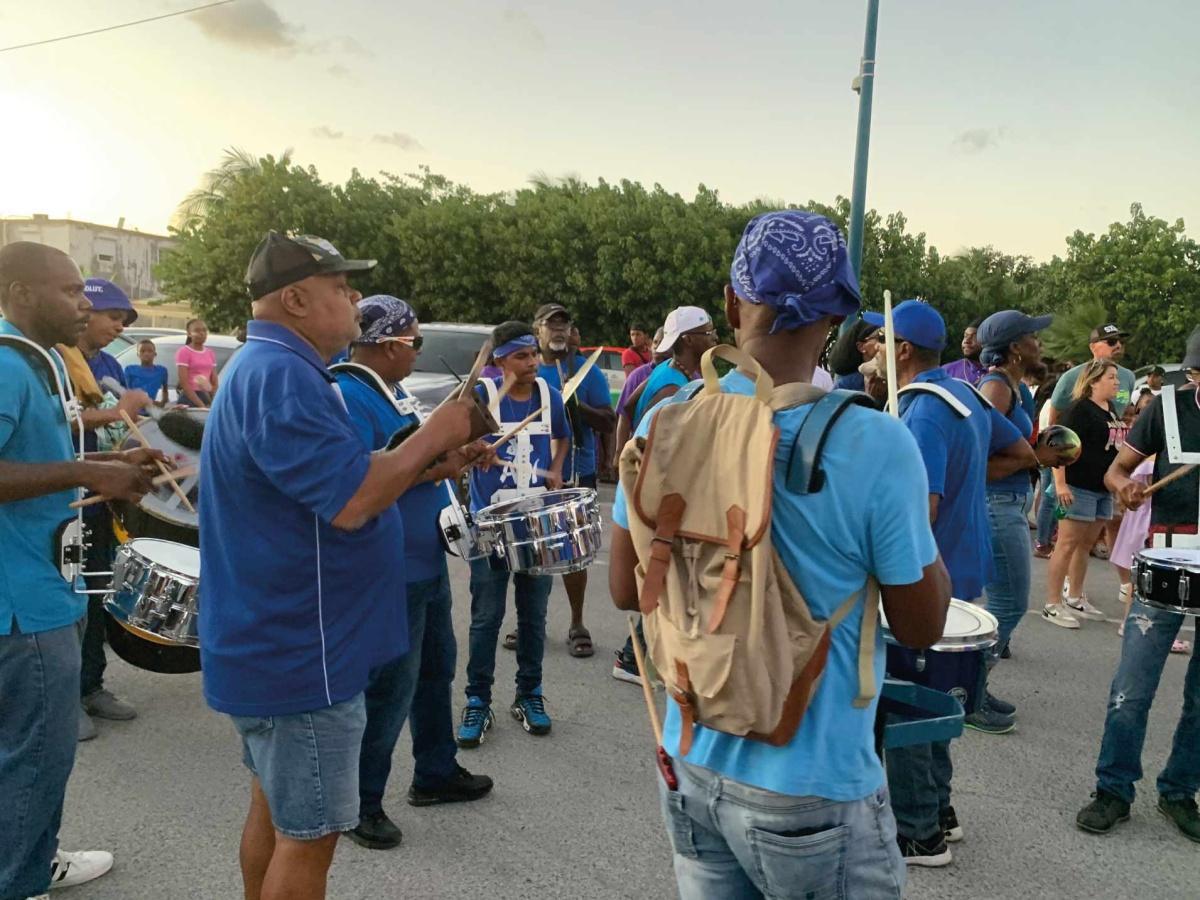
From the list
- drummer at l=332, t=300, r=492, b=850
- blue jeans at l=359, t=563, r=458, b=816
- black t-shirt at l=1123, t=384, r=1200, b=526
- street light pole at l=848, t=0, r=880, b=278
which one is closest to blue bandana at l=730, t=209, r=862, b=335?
drummer at l=332, t=300, r=492, b=850

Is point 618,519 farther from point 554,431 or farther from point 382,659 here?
point 554,431

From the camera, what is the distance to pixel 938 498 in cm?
→ 345

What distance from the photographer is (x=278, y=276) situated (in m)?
2.37

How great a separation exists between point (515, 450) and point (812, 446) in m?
3.59

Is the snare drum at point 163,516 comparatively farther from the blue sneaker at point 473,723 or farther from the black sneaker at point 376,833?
the black sneaker at point 376,833

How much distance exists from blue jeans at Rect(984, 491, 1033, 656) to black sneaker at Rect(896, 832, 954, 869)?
1637 millimetres

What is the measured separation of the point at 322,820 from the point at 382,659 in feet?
1.36

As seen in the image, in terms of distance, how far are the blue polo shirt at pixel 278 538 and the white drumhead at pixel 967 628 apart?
176cm

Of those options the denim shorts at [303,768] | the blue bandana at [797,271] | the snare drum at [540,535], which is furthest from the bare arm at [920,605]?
the snare drum at [540,535]

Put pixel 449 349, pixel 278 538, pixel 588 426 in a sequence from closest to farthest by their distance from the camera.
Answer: pixel 278 538
pixel 588 426
pixel 449 349

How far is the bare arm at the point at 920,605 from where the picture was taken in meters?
1.62

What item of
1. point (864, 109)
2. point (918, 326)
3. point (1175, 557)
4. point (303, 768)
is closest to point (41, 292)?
point (303, 768)

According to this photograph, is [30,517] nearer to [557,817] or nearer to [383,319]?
[383,319]

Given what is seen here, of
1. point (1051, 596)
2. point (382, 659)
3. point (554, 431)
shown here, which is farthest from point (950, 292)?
point (382, 659)
